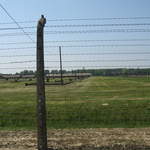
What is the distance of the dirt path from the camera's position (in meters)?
8.25

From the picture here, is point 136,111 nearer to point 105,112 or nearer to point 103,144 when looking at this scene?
point 105,112

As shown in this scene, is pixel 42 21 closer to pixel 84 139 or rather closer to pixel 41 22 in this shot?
pixel 41 22

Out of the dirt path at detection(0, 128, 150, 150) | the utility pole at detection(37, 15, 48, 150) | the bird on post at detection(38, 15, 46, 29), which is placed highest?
the bird on post at detection(38, 15, 46, 29)

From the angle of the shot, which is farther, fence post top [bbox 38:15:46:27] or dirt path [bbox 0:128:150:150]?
dirt path [bbox 0:128:150:150]

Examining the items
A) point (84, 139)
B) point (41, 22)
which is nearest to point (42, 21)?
point (41, 22)

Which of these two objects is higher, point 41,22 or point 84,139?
point 41,22

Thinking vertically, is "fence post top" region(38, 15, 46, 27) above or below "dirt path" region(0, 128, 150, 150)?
above

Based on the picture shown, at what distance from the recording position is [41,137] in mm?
7652

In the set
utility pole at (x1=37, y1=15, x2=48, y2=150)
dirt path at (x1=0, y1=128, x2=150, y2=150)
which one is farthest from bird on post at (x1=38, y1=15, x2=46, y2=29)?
dirt path at (x1=0, y1=128, x2=150, y2=150)

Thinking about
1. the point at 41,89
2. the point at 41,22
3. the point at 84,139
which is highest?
the point at 41,22

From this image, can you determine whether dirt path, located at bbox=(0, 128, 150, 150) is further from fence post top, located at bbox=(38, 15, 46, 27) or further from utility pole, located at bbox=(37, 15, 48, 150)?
fence post top, located at bbox=(38, 15, 46, 27)

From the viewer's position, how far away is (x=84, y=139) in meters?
Result: 9.00

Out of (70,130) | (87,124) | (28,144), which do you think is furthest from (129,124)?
(28,144)

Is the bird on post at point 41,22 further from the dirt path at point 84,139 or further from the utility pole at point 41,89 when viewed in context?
the dirt path at point 84,139
